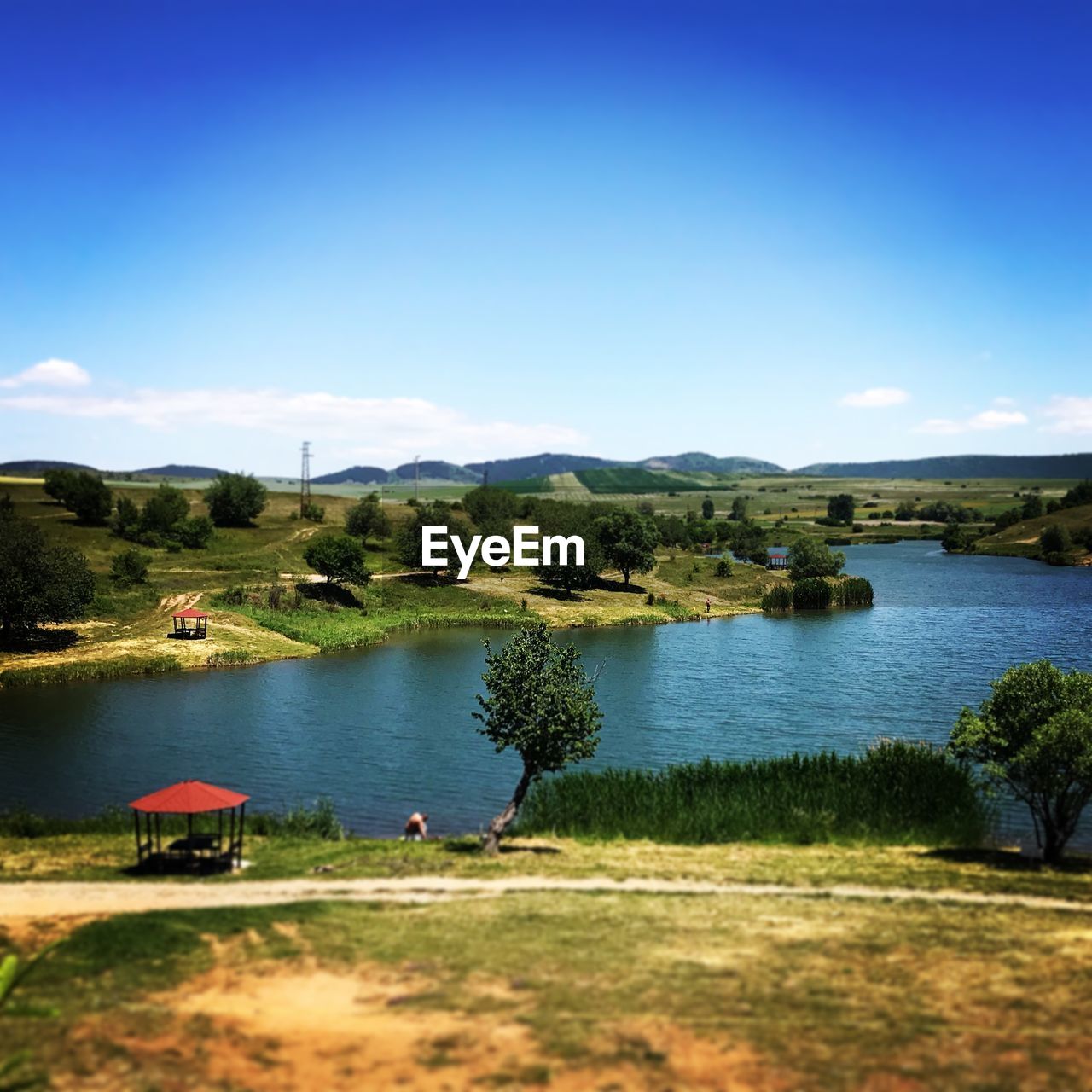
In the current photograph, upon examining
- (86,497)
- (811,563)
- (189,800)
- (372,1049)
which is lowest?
(372,1049)

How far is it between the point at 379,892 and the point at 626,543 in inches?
3954

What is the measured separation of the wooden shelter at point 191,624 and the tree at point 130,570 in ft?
46.7

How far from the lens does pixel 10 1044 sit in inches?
785

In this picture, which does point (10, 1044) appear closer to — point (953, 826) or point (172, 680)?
point (953, 826)

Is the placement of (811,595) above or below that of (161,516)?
below

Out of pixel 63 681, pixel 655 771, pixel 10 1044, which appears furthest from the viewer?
pixel 63 681

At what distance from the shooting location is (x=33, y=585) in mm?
80562

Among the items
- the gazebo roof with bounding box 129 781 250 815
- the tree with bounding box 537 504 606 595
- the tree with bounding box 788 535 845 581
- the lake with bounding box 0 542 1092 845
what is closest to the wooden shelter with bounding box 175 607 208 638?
the lake with bounding box 0 542 1092 845

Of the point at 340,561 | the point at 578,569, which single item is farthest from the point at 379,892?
the point at 578,569

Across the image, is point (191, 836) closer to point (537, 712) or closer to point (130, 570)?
point (537, 712)

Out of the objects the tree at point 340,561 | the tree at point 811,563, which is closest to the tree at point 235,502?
the tree at point 340,561

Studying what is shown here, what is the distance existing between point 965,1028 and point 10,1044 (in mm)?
19800

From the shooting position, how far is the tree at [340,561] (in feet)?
362

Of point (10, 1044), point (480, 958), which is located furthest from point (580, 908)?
point (10, 1044)
